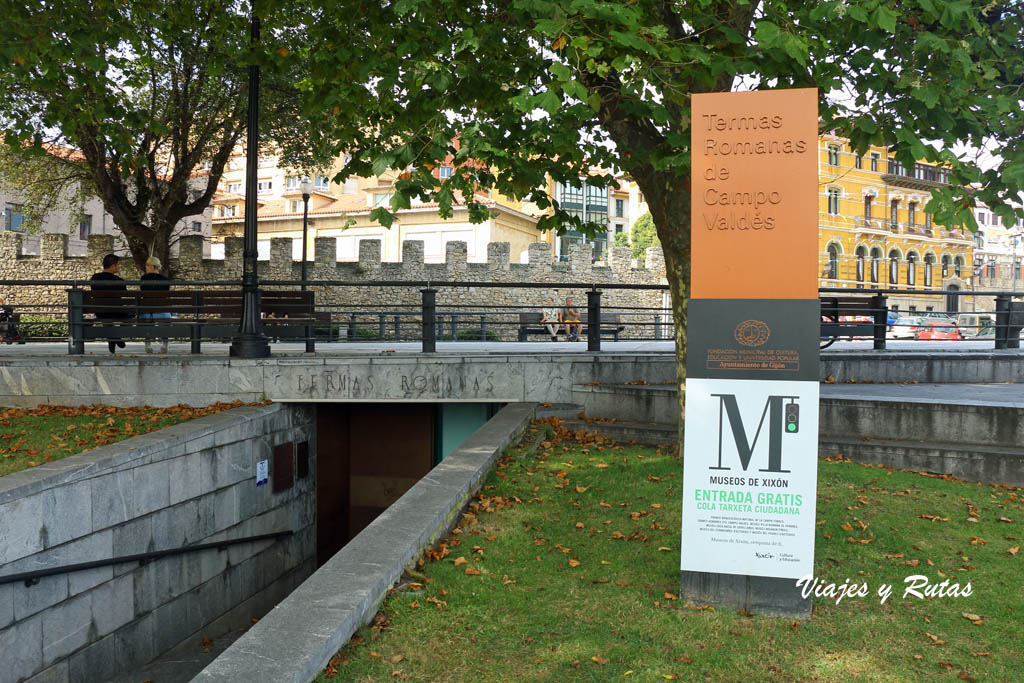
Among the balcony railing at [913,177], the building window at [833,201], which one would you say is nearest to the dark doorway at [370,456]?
the building window at [833,201]

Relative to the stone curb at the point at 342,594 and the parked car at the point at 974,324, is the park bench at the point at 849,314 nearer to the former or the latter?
the parked car at the point at 974,324

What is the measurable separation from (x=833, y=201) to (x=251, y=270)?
52.8 metres

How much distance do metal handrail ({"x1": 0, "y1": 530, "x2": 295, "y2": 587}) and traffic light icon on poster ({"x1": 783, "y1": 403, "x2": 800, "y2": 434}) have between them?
16.0 feet

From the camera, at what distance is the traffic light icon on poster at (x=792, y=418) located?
12.6 ft

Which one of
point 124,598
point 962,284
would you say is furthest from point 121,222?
point 962,284

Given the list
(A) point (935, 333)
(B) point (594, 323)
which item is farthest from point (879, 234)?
(B) point (594, 323)

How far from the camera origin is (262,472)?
918 cm

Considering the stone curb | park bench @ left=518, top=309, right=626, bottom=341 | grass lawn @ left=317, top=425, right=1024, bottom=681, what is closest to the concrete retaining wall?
grass lawn @ left=317, top=425, right=1024, bottom=681

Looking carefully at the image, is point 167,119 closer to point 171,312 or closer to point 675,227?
point 171,312

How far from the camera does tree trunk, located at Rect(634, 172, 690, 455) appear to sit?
702 centimetres

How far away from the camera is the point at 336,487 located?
12.2m

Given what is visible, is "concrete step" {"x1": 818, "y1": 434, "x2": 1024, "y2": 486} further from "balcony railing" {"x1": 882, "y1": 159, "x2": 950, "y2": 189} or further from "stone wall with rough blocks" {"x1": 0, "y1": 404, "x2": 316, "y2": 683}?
"balcony railing" {"x1": 882, "y1": 159, "x2": 950, "y2": 189}

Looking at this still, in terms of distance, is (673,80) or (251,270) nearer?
(673,80)

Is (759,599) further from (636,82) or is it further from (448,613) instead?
(636,82)
